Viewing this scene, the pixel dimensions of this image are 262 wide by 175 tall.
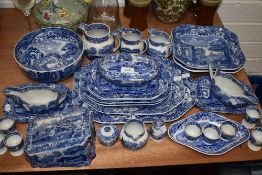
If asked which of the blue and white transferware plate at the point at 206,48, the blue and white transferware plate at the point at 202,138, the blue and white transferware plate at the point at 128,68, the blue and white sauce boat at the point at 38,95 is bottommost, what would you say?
the blue and white transferware plate at the point at 202,138

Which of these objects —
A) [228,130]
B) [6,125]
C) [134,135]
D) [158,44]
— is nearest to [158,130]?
[134,135]

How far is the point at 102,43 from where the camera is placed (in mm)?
1158

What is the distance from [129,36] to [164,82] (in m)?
0.24

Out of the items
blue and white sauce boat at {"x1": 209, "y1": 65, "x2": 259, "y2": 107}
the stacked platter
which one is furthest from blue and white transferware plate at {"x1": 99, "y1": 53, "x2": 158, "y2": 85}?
blue and white sauce boat at {"x1": 209, "y1": 65, "x2": 259, "y2": 107}

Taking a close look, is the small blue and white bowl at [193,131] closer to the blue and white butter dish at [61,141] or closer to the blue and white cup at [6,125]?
the blue and white butter dish at [61,141]

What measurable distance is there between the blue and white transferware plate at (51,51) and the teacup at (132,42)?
150mm

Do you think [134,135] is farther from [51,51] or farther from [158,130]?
[51,51]

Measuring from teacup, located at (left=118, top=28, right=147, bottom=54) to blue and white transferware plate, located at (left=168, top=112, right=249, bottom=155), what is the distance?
1.01 feet

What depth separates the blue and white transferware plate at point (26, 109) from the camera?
1.03 meters

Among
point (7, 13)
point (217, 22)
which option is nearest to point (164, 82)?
point (217, 22)

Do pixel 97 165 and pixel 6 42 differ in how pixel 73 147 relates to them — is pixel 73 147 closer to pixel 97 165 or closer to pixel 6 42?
pixel 97 165

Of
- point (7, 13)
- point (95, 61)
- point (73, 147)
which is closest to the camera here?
point (73, 147)

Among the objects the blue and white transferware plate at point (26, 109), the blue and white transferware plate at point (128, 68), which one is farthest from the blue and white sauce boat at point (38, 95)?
the blue and white transferware plate at point (128, 68)

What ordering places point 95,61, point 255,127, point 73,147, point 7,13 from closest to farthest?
point 73,147, point 255,127, point 95,61, point 7,13
